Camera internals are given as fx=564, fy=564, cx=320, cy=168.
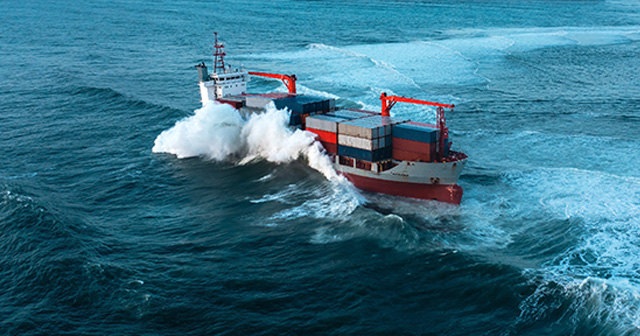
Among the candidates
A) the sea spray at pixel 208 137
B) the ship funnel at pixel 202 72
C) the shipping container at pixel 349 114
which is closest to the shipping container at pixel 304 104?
the shipping container at pixel 349 114

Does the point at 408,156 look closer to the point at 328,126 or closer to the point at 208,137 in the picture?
the point at 328,126

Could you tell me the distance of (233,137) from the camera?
180 feet

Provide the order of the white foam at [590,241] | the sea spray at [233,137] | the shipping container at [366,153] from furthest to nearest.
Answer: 1. the sea spray at [233,137]
2. the shipping container at [366,153]
3. the white foam at [590,241]

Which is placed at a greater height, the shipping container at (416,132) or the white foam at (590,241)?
the shipping container at (416,132)

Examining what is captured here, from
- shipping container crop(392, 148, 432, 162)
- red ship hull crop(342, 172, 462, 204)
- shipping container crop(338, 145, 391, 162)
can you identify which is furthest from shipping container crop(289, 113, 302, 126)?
shipping container crop(392, 148, 432, 162)

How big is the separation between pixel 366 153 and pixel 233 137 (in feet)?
51.2

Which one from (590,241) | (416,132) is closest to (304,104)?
(416,132)

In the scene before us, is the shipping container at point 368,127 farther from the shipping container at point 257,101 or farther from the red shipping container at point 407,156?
the shipping container at point 257,101

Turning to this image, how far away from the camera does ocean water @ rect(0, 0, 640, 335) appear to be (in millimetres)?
28594

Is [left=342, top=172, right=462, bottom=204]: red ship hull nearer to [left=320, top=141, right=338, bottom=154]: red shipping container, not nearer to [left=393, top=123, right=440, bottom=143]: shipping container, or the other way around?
[left=320, top=141, right=338, bottom=154]: red shipping container

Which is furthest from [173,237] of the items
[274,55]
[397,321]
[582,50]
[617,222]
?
[582,50]

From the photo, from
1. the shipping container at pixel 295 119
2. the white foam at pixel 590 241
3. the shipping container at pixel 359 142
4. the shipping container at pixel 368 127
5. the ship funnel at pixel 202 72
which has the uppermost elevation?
the ship funnel at pixel 202 72

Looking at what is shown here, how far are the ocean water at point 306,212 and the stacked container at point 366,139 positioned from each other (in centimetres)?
265

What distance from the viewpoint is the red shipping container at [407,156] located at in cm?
4402
